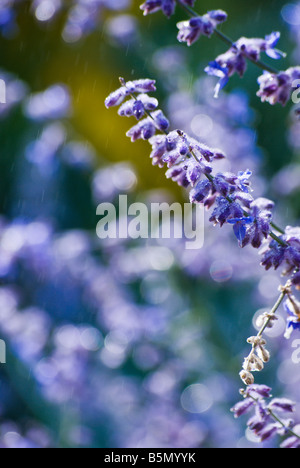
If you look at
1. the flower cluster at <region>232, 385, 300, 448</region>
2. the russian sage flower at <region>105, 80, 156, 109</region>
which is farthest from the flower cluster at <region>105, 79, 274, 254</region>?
the flower cluster at <region>232, 385, 300, 448</region>

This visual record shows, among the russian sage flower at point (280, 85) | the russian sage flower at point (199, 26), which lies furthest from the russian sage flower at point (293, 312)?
the russian sage flower at point (199, 26)

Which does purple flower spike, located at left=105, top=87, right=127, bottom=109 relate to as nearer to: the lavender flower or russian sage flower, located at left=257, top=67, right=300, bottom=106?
the lavender flower

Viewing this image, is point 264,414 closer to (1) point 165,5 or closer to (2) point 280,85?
(2) point 280,85

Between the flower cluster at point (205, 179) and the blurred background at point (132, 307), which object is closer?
the flower cluster at point (205, 179)

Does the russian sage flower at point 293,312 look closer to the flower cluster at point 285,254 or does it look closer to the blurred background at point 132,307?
the flower cluster at point 285,254

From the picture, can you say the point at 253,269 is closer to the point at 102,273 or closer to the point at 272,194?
the point at 272,194

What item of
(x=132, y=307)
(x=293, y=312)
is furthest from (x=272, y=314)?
(x=132, y=307)
